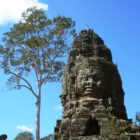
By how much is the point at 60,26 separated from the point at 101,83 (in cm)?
776

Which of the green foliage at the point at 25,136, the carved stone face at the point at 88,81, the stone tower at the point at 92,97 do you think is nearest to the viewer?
the stone tower at the point at 92,97

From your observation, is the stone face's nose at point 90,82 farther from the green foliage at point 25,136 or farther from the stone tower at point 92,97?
the green foliage at point 25,136

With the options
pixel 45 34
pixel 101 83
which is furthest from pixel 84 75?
pixel 45 34

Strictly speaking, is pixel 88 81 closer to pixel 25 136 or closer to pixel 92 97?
pixel 92 97

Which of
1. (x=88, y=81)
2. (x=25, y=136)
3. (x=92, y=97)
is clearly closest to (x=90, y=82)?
(x=88, y=81)

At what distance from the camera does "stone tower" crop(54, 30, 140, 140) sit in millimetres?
18562

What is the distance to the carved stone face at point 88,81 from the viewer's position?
67.7 ft

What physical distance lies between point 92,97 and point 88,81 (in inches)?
37.6

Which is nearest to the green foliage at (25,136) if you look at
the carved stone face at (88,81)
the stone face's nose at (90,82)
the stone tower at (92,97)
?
the stone tower at (92,97)

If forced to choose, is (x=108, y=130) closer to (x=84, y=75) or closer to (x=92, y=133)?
(x=92, y=133)

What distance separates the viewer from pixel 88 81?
68.3 feet

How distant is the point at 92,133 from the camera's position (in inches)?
768

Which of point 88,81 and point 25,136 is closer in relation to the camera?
point 88,81

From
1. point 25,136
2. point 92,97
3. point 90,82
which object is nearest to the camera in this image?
point 92,97
